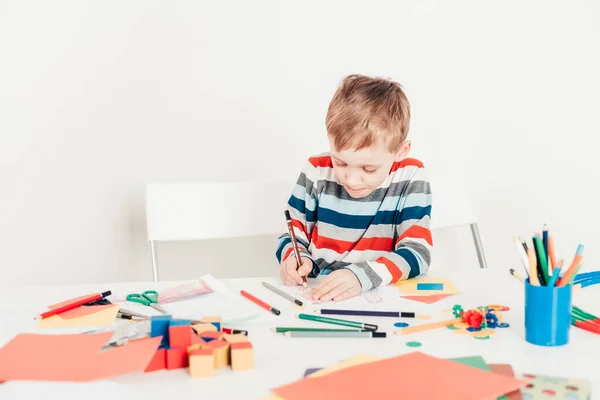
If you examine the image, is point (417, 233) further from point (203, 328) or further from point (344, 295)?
point (203, 328)

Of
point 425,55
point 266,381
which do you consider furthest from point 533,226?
point 266,381

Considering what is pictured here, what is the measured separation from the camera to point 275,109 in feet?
7.28

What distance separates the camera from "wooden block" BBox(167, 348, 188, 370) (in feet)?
3.10

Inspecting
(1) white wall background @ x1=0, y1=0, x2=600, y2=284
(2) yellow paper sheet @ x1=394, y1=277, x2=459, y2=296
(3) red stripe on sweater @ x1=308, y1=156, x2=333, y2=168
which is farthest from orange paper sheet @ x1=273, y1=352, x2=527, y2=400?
(1) white wall background @ x1=0, y1=0, x2=600, y2=284

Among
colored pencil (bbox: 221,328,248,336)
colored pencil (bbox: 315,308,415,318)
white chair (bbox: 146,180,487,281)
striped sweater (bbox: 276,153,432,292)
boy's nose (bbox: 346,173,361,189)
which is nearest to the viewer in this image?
colored pencil (bbox: 221,328,248,336)

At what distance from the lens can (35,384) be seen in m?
0.90

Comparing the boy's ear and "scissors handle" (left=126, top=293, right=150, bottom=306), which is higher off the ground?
the boy's ear

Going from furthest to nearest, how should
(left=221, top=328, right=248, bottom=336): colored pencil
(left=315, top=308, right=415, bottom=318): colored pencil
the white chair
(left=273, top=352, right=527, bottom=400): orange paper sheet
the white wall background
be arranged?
the white wall background < the white chair < (left=315, top=308, right=415, bottom=318): colored pencil < (left=221, top=328, right=248, bottom=336): colored pencil < (left=273, top=352, right=527, bottom=400): orange paper sheet

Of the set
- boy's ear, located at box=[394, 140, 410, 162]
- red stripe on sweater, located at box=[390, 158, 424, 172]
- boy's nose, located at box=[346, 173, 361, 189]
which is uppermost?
boy's ear, located at box=[394, 140, 410, 162]

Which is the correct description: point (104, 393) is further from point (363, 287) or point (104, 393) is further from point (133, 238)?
point (133, 238)

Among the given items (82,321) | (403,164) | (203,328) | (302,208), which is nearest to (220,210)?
(302,208)

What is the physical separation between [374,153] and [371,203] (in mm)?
204

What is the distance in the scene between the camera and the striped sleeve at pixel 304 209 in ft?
5.48

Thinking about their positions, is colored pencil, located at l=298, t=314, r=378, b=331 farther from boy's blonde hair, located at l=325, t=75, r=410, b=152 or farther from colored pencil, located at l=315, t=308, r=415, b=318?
boy's blonde hair, located at l=325, t=75, r=410, b=152
